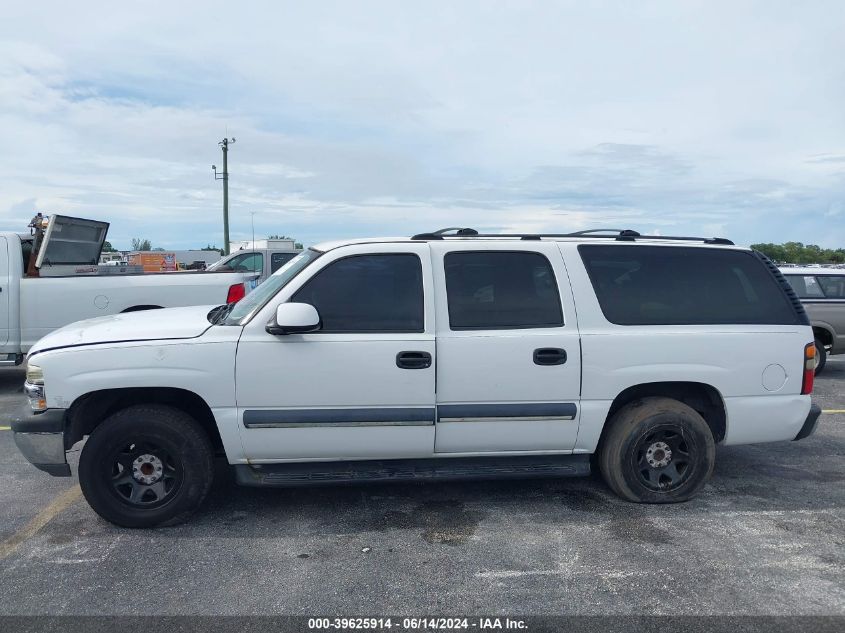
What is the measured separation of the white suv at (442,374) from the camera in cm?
413

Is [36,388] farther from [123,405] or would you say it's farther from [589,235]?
[589,235]

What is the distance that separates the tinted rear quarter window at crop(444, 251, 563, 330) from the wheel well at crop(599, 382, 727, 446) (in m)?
0.76

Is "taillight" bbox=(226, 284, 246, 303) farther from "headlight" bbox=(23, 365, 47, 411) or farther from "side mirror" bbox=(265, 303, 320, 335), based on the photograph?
"side mirror" bbox=(265, 303, 320, 335)

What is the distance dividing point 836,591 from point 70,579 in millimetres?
4005

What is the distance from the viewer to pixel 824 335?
961 centimetres

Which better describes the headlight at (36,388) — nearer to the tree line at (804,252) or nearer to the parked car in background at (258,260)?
the parked car in background at (258,260)

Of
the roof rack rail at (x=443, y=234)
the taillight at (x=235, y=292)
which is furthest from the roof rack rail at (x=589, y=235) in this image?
the taillight at (x=235, y=292)

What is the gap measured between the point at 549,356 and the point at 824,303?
707 cm

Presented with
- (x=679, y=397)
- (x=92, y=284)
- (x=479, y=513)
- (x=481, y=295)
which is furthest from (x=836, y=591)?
(x=92, y=284)

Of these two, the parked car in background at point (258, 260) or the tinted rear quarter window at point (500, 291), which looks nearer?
the tinted rear quarter window at point (500, 291)

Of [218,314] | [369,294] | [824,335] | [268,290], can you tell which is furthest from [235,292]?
[824,335]

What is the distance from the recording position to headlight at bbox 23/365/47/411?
412cm

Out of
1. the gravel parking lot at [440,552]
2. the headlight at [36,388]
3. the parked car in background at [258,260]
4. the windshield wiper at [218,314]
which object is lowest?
the gravel parking lot at [440,552]

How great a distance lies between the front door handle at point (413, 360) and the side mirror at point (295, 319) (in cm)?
55
